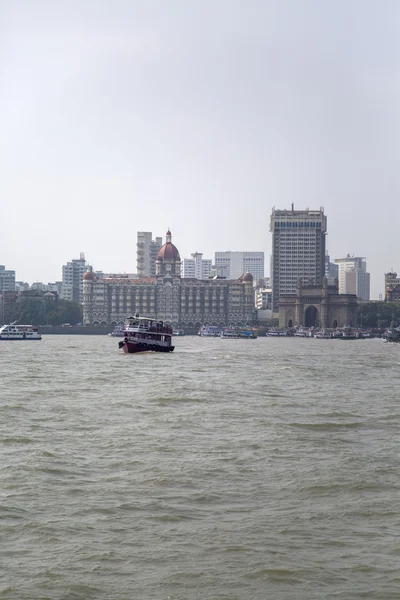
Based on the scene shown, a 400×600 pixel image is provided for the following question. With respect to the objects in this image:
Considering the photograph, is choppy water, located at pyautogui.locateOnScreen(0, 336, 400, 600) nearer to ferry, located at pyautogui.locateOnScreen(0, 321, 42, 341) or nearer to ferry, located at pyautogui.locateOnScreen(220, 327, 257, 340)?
ferry, located at pyautogui.locateOnScreen(0, 321, 42, 341)

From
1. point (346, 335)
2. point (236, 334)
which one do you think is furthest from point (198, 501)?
point (346, 335)

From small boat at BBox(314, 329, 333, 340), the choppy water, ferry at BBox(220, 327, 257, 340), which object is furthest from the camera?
small boat at BBox(314, 329, 333, 340)

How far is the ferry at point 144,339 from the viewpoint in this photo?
9231cm

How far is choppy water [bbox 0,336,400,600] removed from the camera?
13844mm

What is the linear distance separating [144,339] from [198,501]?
75.1 m

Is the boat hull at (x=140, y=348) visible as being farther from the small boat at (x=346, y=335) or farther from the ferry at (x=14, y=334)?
the small boat at (x=346, y=335)

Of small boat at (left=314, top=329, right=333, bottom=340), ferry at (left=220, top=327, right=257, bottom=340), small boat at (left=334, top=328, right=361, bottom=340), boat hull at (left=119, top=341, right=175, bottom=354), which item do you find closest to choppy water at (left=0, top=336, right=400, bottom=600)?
boat hull at (left=119, top=341, right=175, bottom=354)

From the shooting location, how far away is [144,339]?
93.2m

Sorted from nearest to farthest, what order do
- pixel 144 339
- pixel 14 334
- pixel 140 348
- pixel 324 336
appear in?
pixel 140 348, pixel 144 339, pixel 14 334, pixel 324 336

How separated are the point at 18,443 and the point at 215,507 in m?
9.03

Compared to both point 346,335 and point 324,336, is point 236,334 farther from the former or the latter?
point 346,335

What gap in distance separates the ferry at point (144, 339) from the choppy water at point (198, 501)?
5581 centimetres

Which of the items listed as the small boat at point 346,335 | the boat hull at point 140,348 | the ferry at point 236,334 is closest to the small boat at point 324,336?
the small boat at point 346,335

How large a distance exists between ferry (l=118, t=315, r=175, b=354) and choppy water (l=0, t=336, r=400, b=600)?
183 feet
